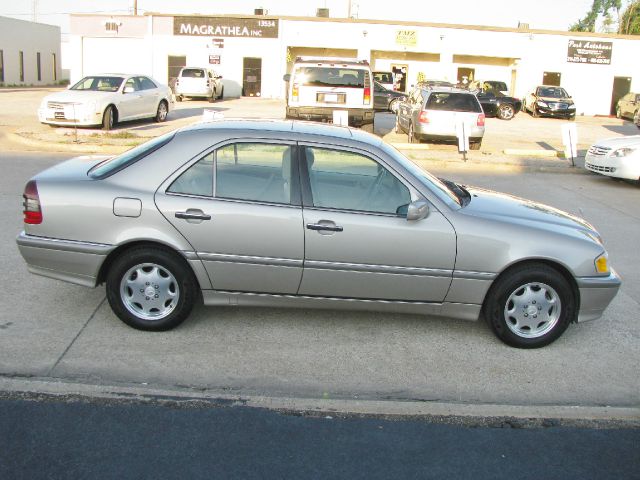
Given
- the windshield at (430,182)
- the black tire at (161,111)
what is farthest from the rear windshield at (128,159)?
the black tire at (161,111)

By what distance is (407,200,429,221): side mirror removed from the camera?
4984 mm

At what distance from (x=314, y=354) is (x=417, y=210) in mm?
1251

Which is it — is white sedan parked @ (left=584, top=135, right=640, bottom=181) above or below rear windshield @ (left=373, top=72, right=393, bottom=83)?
below

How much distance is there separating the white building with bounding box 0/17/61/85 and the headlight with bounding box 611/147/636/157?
42604mm

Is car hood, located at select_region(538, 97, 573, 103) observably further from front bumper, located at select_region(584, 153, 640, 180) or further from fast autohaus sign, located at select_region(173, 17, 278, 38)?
front bumper, located at select_region(584, 153, 640, 180)

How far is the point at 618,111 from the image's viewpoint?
39.5 metres

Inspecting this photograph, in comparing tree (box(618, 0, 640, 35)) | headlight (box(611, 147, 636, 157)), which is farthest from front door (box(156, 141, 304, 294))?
tree (box(618, 0, 640, 35))

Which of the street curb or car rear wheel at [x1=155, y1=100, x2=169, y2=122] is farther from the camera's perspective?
car rear wheel at [x1=155, y1=100, x2=169, y2=122]

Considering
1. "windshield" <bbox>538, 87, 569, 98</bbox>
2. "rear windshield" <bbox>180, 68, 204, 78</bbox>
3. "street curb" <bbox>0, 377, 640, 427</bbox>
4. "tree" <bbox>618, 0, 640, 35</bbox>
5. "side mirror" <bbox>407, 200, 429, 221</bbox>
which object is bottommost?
"street curb" <bbox>0, 377, 640, 427</bbox>

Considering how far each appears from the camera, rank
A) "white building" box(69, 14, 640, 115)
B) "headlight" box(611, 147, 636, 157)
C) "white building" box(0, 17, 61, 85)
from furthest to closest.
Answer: "white building" box(0, 17, 61, 85) → "white building" box(69, 14, 640, 115) → "headlight" box(611, 147, 636, 157)

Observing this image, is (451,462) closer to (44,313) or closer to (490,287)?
(490,287)

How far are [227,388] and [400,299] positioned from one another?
148cm

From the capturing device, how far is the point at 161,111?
862 inches

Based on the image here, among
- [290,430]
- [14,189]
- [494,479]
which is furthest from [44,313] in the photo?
[14,189]
